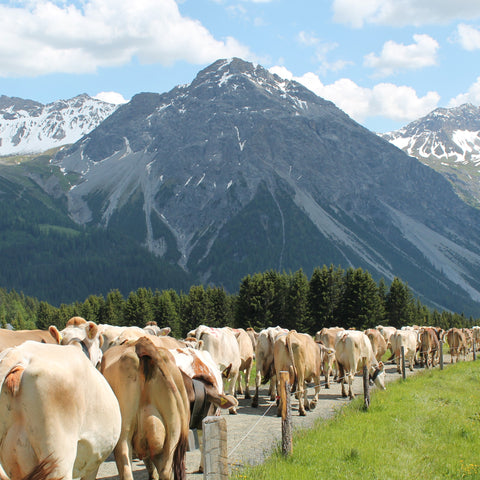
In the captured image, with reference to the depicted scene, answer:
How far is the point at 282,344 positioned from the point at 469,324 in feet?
480

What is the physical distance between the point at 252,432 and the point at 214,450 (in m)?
8.65

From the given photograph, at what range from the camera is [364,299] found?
7819 centimetres

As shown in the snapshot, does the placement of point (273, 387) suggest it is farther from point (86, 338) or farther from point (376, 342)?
point (376, 342)

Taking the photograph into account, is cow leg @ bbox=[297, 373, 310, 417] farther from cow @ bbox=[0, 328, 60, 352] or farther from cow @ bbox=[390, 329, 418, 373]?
cow @ bbox=[390, 329, 418, 373]

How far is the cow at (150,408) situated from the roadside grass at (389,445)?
100 inches

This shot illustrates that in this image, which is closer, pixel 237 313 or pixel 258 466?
pixel 258 466

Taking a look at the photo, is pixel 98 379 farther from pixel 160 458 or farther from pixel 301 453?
pixel 301 453

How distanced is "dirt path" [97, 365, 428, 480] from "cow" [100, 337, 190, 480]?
346 centimetres

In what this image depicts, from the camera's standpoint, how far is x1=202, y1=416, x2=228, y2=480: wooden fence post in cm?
748

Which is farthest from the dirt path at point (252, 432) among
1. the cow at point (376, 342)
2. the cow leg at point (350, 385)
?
the cow at point (376, 342)

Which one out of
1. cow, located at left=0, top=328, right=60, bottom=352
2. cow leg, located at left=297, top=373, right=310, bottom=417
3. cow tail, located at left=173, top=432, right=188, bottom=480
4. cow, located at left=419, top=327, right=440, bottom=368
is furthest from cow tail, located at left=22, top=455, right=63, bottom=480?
cow, located at left=419, top=327, right=440, bottom=368

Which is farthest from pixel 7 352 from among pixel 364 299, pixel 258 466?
pixel 364 299

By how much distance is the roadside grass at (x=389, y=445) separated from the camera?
1090cm

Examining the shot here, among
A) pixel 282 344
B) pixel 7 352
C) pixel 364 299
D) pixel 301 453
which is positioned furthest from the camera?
pixel 364 299
